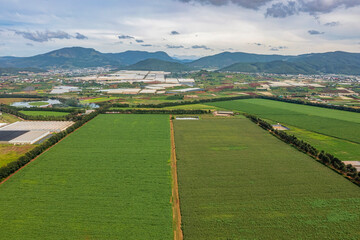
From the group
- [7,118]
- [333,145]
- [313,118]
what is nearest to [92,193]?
[333,145]

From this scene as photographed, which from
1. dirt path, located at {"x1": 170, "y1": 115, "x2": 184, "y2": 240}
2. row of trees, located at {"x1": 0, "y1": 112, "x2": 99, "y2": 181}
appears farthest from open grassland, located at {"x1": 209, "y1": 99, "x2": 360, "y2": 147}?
row of trees, located at {"x1": 0, "y1": 112, "x2": 99, "y2": 181}

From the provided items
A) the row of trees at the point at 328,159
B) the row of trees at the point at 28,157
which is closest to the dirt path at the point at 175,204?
the row of trees at the point at 28,157

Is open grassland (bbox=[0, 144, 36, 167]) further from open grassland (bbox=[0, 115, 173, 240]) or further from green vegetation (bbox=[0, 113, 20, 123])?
green vegetation (bbox=[0, 113, 20, 123])

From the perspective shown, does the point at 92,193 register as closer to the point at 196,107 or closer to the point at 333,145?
the point at 333,145

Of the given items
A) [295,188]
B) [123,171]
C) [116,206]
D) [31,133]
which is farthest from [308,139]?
[31,133]

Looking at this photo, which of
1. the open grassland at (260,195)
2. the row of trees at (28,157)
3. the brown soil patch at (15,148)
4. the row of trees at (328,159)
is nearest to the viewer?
the open grassland at (260,195)

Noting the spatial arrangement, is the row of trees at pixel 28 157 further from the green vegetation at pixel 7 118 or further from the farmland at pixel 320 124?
the farmland at pixel 320 124

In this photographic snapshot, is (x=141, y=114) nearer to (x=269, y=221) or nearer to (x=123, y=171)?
(x=123, y=171)
